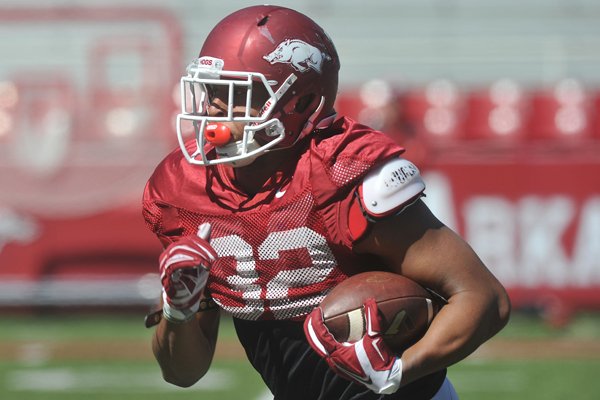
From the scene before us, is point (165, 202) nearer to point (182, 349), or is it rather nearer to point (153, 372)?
point (182, 349)

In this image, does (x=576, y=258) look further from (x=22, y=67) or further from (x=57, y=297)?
(x=22, y=67)

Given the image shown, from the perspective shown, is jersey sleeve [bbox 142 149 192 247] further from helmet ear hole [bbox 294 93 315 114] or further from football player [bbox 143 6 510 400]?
helmet ear hole [bbox 294 93 315 114]

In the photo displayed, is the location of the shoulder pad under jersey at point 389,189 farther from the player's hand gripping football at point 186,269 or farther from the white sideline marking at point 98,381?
the white sideline marking at point 98,381

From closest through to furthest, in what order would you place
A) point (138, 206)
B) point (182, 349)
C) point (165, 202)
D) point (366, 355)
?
point (366, 355), point (165, 202), point (182, 349), point (138, 206)

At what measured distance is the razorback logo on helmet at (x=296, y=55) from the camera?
2465 millimetres

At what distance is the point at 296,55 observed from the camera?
8.13 ft

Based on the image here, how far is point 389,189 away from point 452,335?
0.33 metres

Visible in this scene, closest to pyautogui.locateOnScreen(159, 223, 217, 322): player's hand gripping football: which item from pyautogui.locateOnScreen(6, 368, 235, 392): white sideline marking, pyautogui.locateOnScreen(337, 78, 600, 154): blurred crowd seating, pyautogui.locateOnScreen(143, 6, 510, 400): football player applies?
pyautogui.locateOnScreen(143, 6, 510, 400): football player

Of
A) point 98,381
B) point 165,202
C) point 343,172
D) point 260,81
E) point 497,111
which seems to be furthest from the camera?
point 497,111

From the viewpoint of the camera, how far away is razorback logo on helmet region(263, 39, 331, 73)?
2465 millimetres

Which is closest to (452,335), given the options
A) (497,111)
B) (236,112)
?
(236,112)

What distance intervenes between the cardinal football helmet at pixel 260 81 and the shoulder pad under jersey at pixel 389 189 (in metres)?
0.25

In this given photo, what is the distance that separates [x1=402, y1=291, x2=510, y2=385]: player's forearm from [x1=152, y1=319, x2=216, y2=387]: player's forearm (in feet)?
1.98

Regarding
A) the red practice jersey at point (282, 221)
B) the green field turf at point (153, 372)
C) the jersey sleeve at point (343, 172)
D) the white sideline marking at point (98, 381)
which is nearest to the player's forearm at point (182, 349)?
the red practice jersey at point (282, 221)
